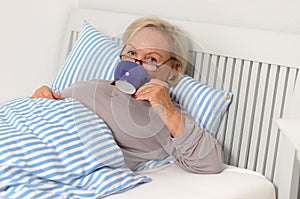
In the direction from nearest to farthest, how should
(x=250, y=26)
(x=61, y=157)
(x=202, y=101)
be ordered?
1. (x=61, y=157)
2. (x=202, y=101)
3. (x=250, y=26)

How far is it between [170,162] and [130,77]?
1.04 ft

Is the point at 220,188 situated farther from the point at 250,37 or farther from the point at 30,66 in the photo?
the point at 30,66

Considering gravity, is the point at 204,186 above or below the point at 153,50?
below

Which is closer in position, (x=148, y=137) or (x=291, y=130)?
(x=291, y=130)

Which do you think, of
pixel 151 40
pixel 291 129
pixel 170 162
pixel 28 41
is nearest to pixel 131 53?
pixel 151 40

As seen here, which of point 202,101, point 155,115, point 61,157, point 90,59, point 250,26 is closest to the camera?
point 61,157

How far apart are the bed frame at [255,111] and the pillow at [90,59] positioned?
0.94 ft

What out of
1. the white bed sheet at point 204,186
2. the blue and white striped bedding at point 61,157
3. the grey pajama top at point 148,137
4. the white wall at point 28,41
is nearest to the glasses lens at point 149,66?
the grey pajama top at point 148,137

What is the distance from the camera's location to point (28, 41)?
2.70 meters

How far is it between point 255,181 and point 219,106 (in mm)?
263

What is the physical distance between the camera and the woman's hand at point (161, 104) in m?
1.72

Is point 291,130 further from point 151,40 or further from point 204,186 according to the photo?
point 151,40

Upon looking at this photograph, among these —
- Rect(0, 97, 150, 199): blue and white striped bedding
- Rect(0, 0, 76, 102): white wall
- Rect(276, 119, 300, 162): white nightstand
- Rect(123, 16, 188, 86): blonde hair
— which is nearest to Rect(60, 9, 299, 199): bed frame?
Rect(123, 16, 188, 86): blonde hair

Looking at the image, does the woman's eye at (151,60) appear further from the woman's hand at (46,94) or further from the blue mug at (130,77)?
the woman's hand at (46,94)
